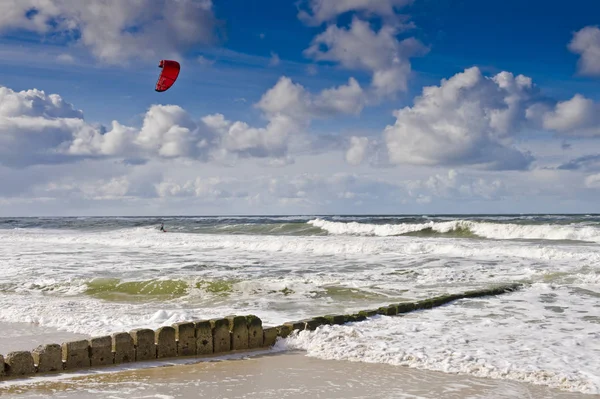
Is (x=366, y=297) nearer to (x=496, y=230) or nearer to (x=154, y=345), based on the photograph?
(x=154, y=345)

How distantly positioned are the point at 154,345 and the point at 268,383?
159 centimetres

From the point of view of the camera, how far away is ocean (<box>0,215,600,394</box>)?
654cm

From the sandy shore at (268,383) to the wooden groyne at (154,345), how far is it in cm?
17

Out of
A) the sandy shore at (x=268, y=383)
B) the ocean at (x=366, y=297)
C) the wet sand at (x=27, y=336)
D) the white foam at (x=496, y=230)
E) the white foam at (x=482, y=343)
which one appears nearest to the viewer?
the sandy shore at (x=268, y=383)

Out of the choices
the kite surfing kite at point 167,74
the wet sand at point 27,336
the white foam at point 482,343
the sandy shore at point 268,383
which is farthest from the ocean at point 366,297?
the kite surfing kite at point 167,74

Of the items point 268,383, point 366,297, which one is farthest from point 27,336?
point 366,297

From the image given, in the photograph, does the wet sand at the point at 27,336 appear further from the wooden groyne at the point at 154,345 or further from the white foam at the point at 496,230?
the white foam at the point at 496,230

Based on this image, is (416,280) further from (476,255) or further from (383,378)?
(383,378)

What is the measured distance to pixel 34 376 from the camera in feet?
18.5

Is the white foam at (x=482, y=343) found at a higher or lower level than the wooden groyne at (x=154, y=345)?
lower

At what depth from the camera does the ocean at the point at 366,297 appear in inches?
257

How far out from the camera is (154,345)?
6367mm

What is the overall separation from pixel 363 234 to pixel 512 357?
109 ft

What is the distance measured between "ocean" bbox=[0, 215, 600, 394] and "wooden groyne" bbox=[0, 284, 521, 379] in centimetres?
40
